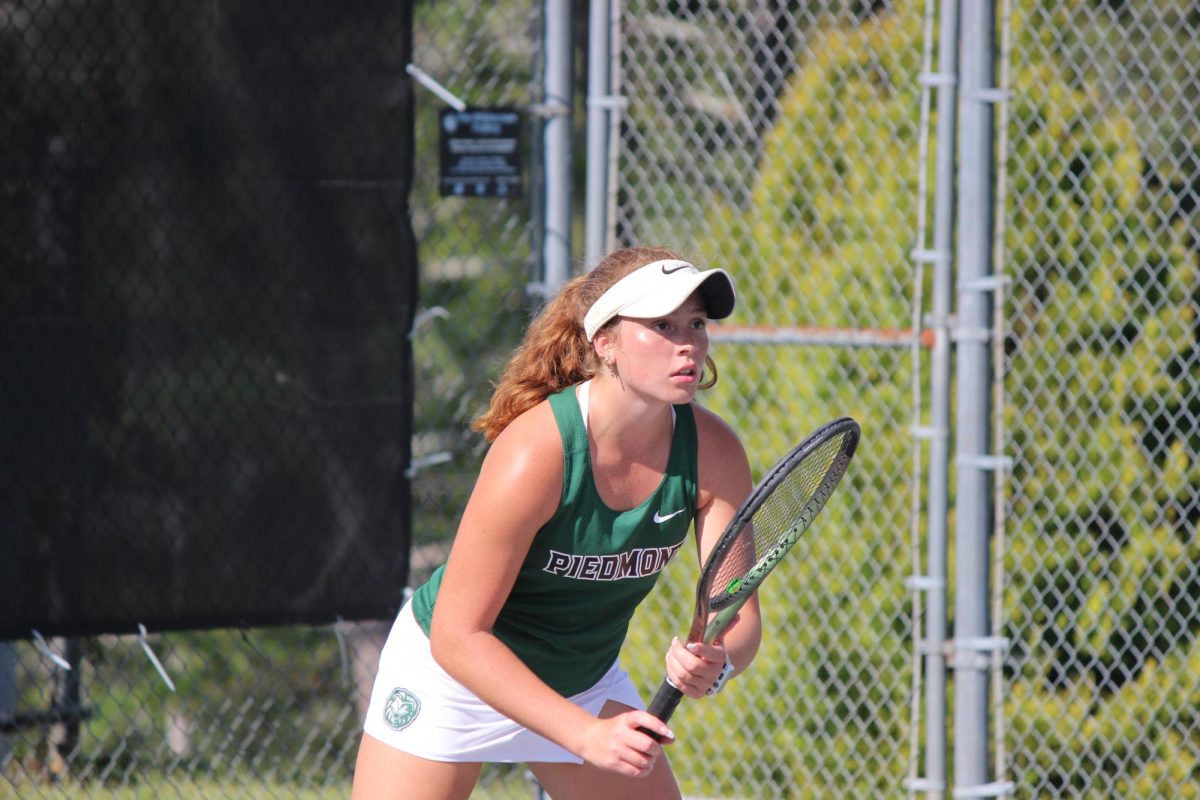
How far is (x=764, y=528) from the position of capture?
2838 millimetres

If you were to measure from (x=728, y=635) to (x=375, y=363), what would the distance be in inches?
68.4

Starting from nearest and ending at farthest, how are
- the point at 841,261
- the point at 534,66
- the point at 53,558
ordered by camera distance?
the point at 53,558 → the point at 534,66 → the point at 841,261

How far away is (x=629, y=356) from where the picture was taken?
2.66 meters

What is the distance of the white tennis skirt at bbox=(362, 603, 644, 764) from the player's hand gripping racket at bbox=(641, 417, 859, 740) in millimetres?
450

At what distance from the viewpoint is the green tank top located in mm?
2729

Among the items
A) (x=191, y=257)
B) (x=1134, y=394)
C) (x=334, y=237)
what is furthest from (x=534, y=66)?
(x=1134, y=394)

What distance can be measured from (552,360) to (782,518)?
56cm

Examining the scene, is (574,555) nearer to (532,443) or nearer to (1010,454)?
(532,443)

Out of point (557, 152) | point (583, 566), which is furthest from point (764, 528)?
point (557, 152)

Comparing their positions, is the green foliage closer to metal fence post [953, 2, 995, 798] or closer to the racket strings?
metal fence post [953, 2, 995, 798]

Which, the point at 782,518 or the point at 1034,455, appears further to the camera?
the point at 1034,455

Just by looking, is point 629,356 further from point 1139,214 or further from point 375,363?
point 1139,214

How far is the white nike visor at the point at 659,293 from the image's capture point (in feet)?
8.50

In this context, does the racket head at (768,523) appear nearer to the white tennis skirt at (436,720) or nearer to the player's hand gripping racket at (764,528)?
the player's hand gripping racket at (764,528)
